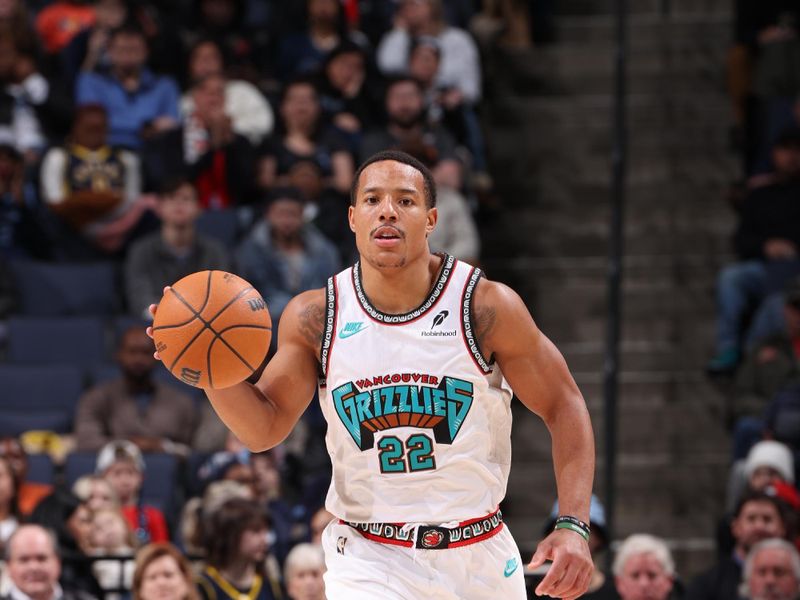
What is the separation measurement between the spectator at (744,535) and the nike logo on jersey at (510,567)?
3.64 metres

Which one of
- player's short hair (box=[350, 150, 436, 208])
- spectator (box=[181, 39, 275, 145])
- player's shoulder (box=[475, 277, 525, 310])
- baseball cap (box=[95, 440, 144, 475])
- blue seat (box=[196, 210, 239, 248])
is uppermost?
spectator (box=[181, 39, 275, 145])

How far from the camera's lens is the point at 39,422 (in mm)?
10047

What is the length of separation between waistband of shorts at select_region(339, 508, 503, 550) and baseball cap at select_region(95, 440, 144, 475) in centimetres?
433

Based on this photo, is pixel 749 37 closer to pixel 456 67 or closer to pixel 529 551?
pixel 456 67

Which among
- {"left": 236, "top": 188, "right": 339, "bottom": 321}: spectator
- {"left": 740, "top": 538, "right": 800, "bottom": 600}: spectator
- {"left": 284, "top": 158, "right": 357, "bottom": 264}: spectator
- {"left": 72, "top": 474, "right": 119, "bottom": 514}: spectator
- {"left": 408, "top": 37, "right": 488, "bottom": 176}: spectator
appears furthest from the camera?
{"left": 408, "top": 37, "right": 488, "bottom": 176}: spectator

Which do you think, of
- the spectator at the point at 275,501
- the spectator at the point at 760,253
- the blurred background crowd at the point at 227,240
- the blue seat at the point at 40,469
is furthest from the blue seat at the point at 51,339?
the spectator at the point at 760,253

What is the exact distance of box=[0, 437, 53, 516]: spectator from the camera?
8836mm

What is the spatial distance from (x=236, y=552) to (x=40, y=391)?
266cm

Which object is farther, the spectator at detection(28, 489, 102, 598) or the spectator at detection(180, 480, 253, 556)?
the spectator at detection(28, 489, 102, 598)

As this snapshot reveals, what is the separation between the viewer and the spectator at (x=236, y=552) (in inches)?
318

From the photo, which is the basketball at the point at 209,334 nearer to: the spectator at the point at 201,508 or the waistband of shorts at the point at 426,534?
the waistband of shorts at the point at 426,534

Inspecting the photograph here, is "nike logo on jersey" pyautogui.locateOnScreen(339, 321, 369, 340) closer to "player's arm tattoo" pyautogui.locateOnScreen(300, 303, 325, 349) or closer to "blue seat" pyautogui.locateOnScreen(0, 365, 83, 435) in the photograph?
"player's arm tattoo" pyautogui.locateOnScreen(300, 303, 325, 349)

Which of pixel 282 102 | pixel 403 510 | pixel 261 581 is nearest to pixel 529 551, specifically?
pixel 261 581

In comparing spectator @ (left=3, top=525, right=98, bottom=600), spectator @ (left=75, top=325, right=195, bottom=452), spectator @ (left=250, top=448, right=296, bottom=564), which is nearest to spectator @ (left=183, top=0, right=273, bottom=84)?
spectator @ (left=75, top=325, right=195, bottom=452)
